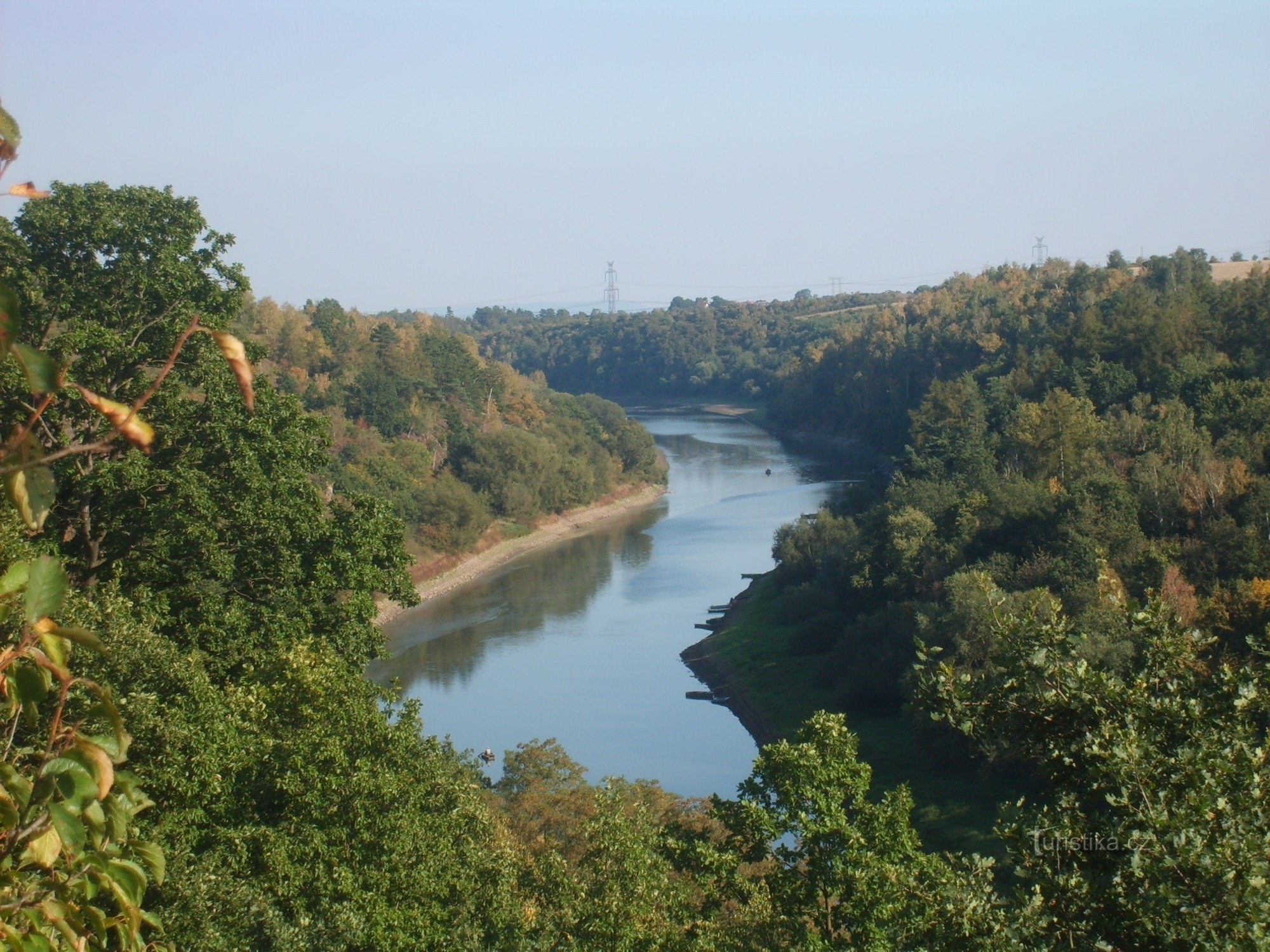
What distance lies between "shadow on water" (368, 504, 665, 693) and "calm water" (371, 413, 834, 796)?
65 mm

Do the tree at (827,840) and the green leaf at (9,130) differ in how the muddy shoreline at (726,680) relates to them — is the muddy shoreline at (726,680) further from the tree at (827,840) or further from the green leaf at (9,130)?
the green leaf at (9,130)

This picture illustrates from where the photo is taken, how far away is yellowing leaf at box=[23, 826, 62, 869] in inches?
81.3

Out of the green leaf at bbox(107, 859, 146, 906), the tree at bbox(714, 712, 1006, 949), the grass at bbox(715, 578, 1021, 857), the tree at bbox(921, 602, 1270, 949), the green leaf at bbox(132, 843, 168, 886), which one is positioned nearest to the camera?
the green leaf at bbox(107, 859, 146, 906)

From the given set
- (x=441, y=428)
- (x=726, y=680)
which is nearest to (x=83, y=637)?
(x=726, y=680)

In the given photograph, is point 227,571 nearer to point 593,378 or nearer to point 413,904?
point 413,904

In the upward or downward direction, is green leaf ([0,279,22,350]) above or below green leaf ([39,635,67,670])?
above

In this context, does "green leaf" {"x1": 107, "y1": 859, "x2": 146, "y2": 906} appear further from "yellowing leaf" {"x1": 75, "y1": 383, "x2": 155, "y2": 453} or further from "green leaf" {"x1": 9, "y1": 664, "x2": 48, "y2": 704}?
"yellowing leaf" {"x1": 75, "y1": 383, "x2": 155, "y2": 453}

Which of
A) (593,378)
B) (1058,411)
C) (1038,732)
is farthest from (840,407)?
(1038,732)

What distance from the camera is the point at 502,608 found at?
31.6 meters

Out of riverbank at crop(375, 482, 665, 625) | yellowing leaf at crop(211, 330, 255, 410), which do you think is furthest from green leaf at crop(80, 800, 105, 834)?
riverbank at crop(375, 482, 665, 625)

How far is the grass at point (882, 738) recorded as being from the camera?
16969mm

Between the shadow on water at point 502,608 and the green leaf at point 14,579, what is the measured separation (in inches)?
781

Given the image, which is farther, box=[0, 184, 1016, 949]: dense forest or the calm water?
the calm water

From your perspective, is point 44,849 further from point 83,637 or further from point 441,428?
point 441,428
